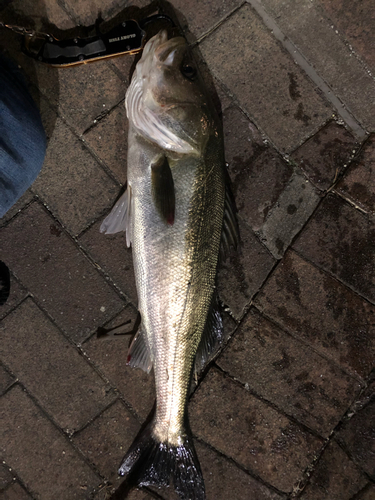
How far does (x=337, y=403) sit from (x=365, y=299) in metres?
1.15

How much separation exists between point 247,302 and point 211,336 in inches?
24.0

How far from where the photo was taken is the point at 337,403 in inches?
132

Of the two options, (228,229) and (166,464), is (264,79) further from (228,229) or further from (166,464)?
(166,464)

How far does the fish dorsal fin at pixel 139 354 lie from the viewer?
3.00 metres

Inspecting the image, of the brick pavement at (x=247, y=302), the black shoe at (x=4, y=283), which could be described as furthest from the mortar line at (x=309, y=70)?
the black shoe at (x=4, y=283)

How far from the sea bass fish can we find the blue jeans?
0.96 meters

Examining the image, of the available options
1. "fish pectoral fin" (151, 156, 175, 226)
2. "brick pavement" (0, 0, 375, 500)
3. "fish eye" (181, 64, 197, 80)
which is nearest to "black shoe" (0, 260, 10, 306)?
"brick pavement" (0, 0, 375, 500)

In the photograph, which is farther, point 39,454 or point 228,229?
point 39,454

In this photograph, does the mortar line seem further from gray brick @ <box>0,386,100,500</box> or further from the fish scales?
gray brick @ <box>0,386,100,500</box>

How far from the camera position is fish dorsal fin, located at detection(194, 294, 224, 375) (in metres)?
3.00

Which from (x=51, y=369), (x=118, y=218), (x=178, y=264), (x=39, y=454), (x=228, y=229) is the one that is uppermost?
(x=118, y=218)

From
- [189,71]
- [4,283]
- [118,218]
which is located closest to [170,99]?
[189,71]

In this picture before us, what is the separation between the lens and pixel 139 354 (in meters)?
3.01

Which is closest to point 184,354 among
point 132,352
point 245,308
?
point 132,352
